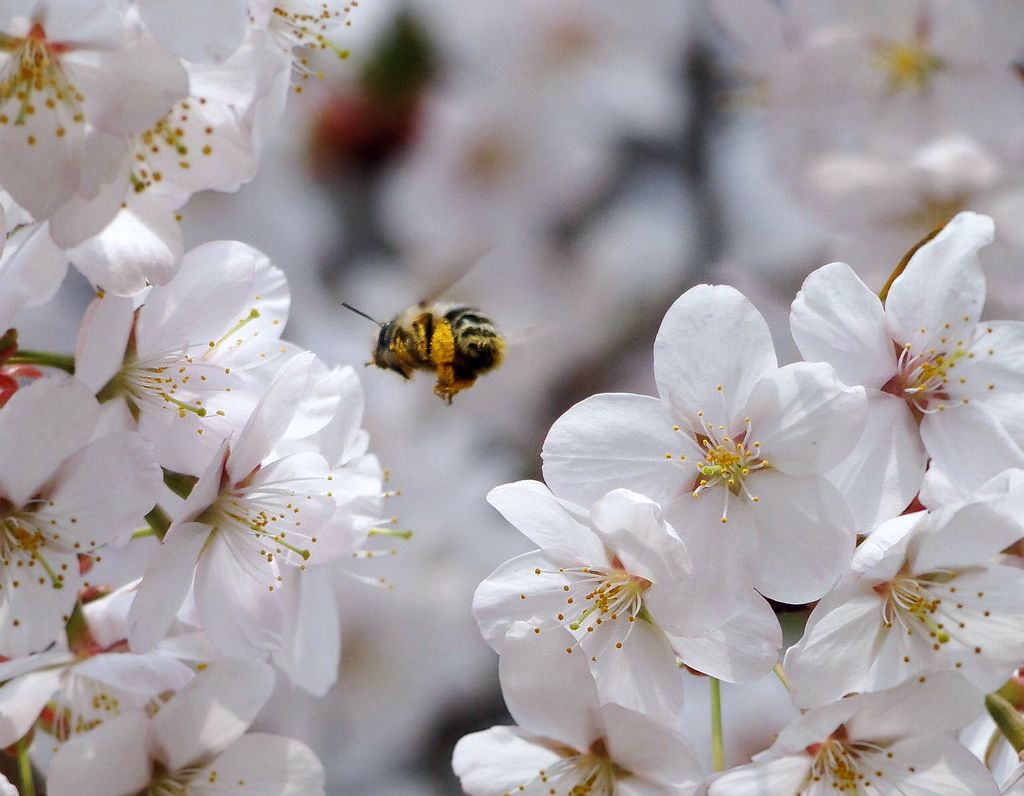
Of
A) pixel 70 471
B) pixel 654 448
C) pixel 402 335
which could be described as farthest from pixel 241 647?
pixel 402 335

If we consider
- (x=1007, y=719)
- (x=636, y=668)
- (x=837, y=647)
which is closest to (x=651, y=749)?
(x=636, y=668)

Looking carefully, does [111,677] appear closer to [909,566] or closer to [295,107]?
[909,566]

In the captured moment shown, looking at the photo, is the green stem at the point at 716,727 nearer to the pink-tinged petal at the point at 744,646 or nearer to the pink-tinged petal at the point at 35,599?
the pink-tinged petal at the point at 744,646

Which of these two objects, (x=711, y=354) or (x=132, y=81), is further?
(x=711, y=354)

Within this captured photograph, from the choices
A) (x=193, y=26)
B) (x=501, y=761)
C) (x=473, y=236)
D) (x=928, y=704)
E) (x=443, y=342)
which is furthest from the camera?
(x=473, y=236)

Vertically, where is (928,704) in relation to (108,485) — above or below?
below

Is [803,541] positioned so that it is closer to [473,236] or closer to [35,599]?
[35,599]

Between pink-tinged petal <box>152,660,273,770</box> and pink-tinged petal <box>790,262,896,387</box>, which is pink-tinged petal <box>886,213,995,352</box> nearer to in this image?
pink-tinged petal <box>790,262,896,387</box>
